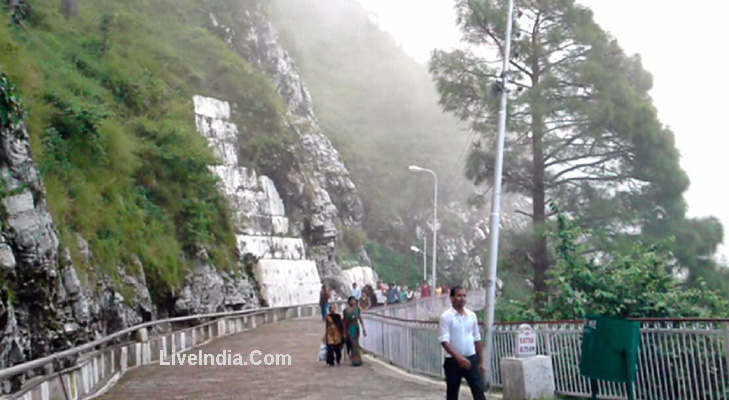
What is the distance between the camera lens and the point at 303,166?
184 ft

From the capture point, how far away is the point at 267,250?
44188 millimetres

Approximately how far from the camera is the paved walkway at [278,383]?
39.4ft

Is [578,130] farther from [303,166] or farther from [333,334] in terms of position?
[303,166]

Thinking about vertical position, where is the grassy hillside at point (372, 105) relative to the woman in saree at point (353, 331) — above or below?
above

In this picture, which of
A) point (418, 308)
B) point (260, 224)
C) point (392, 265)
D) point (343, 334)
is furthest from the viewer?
point (392, 265)

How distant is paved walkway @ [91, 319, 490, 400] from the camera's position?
39.4 feet

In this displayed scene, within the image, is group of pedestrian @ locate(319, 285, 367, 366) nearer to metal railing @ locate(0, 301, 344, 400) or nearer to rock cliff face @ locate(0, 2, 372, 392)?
metal railing @ locate(0, 301, 344, 400)

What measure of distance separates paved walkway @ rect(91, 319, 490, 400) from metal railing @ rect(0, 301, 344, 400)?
38cm

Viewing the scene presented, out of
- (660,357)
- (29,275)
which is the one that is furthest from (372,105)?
(660,357)

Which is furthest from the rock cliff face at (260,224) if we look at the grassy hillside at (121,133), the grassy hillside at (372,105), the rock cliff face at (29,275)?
the grassy hillside at (372,105)

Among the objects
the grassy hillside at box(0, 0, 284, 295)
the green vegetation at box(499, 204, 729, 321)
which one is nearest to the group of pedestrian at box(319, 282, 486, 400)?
the green vegetation at box(499, 204, 729, 321)

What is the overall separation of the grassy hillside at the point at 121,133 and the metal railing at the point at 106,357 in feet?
7.50

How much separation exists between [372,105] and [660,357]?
11437 centimetres

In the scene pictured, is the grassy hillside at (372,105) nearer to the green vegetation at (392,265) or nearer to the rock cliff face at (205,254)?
the green vegetation at (392,265)
